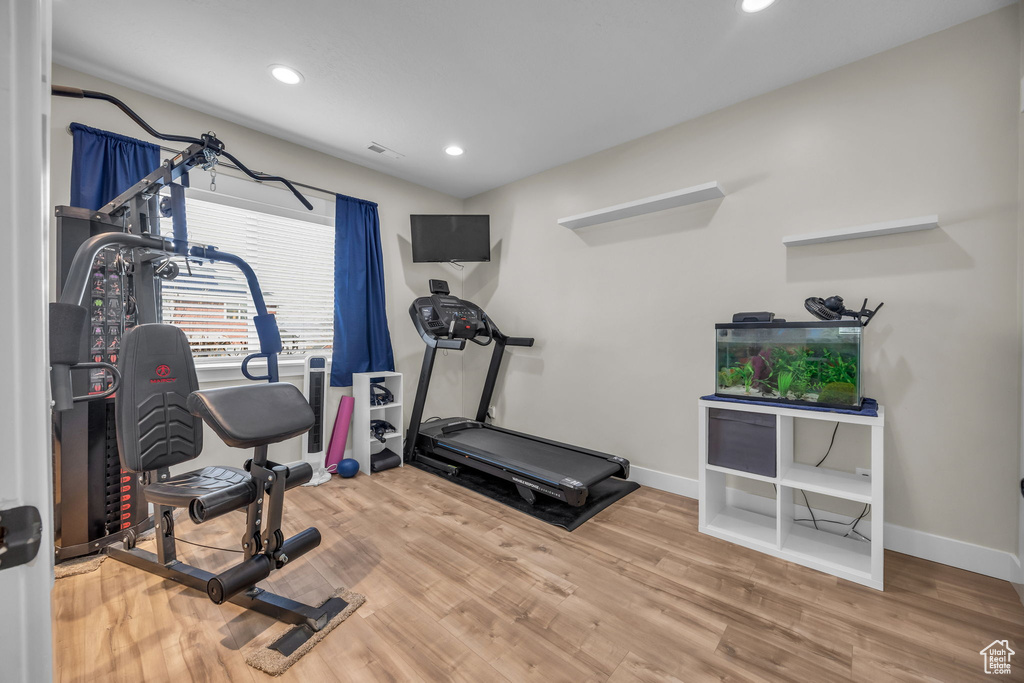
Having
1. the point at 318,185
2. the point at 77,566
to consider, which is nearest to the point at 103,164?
the point at 318,185

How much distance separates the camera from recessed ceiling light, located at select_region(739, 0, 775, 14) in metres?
1.87

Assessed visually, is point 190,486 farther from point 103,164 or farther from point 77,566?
point 103,164

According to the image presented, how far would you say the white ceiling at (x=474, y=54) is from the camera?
194 centimetres

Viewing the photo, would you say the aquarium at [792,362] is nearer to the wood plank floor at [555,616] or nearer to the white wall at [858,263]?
the white wall at [858,263]

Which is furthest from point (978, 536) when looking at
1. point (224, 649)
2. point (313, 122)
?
point (313, 122)

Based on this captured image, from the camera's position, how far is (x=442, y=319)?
132 inches

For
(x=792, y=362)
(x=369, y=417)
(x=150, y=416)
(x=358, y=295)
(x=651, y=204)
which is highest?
(x=651, y=204)

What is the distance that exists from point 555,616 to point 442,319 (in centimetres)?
225

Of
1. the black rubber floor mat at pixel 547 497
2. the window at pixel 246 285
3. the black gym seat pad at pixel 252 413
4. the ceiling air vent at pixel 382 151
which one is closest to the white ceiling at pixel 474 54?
the ceiling air vent at pixel 382 151

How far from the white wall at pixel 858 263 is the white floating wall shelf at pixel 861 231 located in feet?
0.21

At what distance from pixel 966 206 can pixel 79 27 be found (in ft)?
14.5

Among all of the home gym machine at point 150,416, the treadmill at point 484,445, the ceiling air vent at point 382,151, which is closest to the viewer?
the home gym machine at point 150,416

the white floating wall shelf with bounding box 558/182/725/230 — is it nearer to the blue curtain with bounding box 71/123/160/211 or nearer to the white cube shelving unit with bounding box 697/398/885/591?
Result: the white cube shelving unit with bounding box 697/398/885/591

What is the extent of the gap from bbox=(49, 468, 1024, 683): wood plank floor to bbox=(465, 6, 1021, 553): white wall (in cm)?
63
